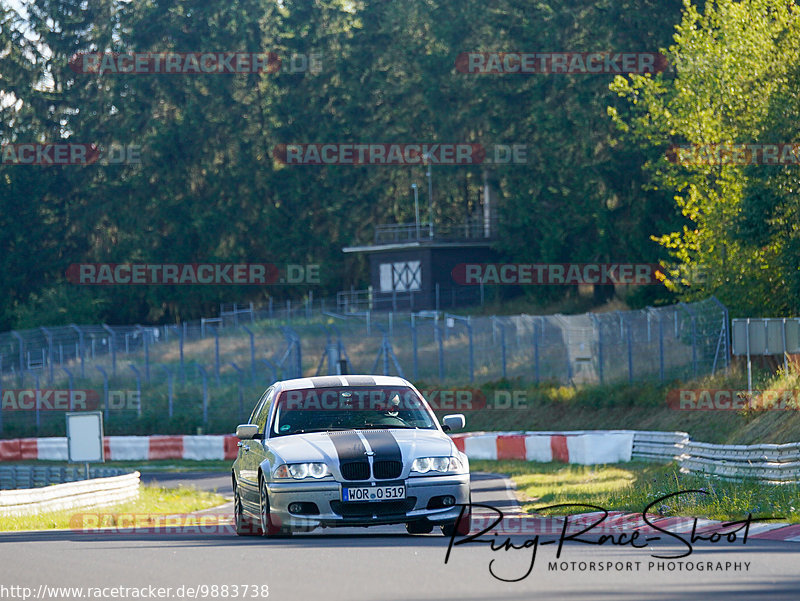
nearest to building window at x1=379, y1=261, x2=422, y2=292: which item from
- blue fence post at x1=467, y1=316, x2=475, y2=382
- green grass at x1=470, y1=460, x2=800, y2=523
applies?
blue fence post at x1=467, y1=316, x2=475, y2=382

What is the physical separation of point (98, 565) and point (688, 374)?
80.6ft

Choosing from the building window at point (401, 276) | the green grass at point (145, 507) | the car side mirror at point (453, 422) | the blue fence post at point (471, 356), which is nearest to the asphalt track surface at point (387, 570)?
the car side mirror at point (453, 422)

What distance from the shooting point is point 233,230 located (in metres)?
85.2

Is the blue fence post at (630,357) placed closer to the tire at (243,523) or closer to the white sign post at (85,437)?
the white sign post at (85,437)

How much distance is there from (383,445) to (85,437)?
39.8 ft

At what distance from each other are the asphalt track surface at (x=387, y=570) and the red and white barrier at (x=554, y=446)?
1658 cm

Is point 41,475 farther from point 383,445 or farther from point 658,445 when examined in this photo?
point 383,445

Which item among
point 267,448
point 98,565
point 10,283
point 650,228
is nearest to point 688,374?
point 267,448

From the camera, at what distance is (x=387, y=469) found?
1241 centimetres

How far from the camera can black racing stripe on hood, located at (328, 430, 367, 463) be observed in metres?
12.4

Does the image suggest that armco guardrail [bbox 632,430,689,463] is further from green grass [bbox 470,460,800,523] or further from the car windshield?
the car windshield

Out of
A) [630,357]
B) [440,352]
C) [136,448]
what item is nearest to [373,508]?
[630,357]

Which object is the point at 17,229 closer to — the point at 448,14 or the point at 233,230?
the point at 233,230

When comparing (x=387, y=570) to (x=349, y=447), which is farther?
(x=349, y=447)
